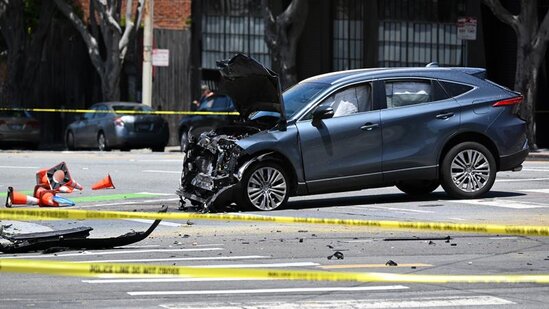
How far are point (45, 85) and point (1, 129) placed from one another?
7.30 m

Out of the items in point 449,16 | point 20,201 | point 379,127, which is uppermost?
point 449,16

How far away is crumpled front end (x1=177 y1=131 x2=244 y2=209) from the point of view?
15.1m

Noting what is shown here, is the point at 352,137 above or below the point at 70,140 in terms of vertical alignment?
above

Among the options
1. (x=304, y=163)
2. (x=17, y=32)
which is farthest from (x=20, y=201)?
(x=17, y=32)

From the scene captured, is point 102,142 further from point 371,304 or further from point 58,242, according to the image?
point 371,304

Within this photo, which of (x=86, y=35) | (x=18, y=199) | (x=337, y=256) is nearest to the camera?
(x=337, y=256)

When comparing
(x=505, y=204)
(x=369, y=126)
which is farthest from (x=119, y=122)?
(x=505, y=204)

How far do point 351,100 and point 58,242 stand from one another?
17.5ft

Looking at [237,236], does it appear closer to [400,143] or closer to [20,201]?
[400,143]

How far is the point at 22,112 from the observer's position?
37688 mm

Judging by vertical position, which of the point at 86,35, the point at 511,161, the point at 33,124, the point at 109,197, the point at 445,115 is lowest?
the point at 109,197

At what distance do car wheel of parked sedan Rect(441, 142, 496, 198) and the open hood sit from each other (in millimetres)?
2337

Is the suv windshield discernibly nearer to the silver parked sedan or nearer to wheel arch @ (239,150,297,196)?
wheel arch @ (239,150,297,196)

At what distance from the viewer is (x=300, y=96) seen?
1603 cm
